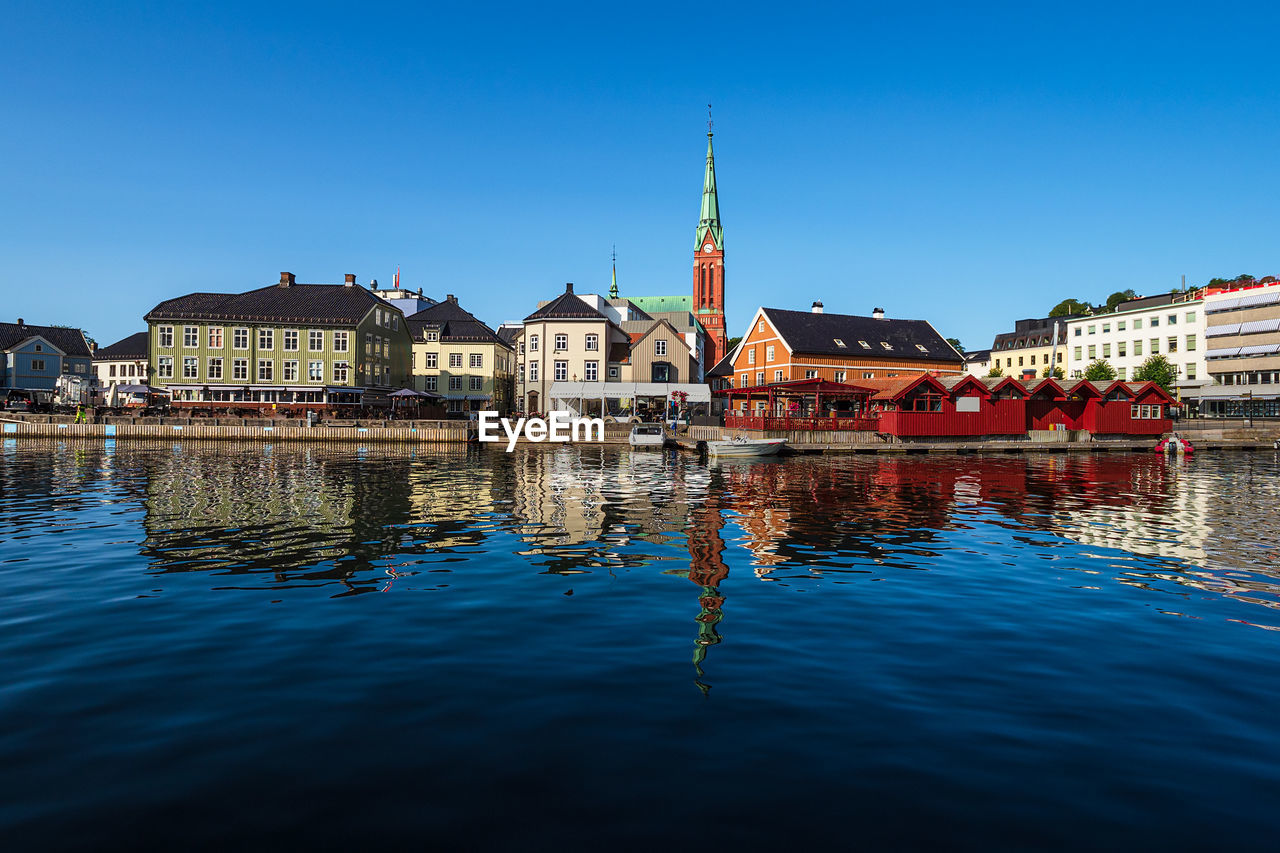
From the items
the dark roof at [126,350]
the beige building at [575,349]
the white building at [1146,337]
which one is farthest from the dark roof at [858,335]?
the dark roof at [126,350]

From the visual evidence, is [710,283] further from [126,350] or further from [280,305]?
[126,350]

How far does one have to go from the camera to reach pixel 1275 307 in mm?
79375

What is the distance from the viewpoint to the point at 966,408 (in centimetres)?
5681

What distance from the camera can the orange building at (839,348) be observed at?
71.2m

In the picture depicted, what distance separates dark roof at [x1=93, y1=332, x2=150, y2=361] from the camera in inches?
4333

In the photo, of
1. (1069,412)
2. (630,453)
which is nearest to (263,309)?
(630,453)

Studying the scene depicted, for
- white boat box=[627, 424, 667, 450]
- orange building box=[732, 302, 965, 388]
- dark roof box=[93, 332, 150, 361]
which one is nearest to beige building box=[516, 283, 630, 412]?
orange building box=[732, 302, 965, 388]

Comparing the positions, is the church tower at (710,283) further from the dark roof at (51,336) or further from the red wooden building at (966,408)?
the dark roof at (51,336)

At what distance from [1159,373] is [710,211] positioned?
78.5 metres

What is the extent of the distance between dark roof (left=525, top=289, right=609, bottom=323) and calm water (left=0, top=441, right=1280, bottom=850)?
5575 centimetres

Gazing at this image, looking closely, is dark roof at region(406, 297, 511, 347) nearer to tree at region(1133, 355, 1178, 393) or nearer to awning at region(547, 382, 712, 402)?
awning at region(547, 382, 712, 402)

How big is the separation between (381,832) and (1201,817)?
6.09 metres

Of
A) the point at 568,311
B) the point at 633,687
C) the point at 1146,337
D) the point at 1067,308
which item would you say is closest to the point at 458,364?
the point at 568,311

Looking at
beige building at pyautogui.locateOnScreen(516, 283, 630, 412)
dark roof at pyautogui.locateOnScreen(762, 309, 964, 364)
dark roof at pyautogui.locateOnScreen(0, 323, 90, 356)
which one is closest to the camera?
dark roof at pyautogui.locateOnScreen(762, 309, 964, 364)
